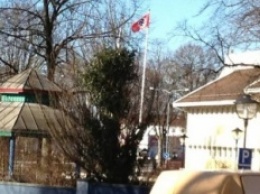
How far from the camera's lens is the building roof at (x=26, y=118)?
A: 932 inches

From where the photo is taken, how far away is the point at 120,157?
21.3 metres

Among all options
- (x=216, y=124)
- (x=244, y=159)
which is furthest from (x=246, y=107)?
(x=216, y=124)

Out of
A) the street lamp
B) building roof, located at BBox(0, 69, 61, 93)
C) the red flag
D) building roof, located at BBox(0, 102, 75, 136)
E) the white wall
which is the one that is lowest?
the white wall

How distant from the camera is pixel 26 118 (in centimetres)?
2472

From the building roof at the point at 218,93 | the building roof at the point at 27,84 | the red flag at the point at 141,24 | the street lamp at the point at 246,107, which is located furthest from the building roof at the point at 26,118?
the red flag at the point at 141,24

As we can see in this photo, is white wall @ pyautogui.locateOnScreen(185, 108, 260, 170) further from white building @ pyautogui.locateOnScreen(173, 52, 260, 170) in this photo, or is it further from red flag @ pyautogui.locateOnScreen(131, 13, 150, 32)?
red flag @ pyautogui.locateOnScreen(131, 13, 150, 32)

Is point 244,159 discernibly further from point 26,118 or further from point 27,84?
point 27,84

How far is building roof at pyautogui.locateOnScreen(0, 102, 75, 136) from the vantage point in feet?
77.7

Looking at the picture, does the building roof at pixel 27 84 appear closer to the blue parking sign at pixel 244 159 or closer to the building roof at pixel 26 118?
the building roof at pixel 26 118

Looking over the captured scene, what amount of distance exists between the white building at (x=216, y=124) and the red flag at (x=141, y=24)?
4.77 m

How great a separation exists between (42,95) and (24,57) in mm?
23224

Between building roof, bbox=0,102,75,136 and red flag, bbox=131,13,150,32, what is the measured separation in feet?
54.3

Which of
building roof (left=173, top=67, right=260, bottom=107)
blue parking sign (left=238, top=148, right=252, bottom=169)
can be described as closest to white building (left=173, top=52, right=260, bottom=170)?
building roof (left=173, top=67, right=260, bottom=107)

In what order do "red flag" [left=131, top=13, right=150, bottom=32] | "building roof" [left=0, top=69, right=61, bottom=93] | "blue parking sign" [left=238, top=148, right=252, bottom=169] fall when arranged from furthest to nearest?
"red flag" [left=131, top=13, right=150, bottom=32] < "building roof" [left=0, top=69, right=61, bottom=93] < "blue parking sign" [left=238, top=148, right=252, bottom=169]
